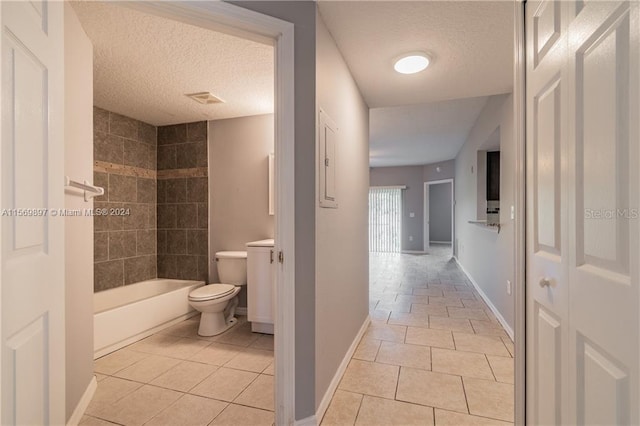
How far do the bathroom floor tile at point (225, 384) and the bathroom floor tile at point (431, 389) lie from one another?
1046 millimetres

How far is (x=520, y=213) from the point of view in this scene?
134 centimetres

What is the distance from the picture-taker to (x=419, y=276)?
5.34m

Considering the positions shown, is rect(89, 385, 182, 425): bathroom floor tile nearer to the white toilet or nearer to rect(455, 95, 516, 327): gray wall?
the white toilet

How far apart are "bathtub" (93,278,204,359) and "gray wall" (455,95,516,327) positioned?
130 inches

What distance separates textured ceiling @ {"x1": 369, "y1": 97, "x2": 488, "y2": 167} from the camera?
375 centimetres

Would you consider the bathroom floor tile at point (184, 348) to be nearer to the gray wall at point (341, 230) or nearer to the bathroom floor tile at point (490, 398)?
the gray wall at point (341, 230)

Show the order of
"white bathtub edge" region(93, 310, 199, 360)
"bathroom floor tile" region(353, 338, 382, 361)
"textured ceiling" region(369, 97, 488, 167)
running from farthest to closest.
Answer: "textured ceiling" region(369, 97, 488, 167)
"white bathtub edge" region(93, 310, 199, 360)
"bathroom floor tile" region(353, 338, 382, 361)

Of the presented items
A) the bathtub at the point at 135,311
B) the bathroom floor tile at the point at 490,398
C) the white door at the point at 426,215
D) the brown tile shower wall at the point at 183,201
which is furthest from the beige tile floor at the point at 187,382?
the white door at the point at 426,215

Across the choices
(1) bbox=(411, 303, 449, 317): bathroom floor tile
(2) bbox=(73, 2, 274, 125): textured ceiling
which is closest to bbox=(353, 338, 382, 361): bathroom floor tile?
(1) bbox=(411, 303, 449, 317): bathroom floor tile

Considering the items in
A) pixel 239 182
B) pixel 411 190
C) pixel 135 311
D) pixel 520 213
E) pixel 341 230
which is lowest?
pixel 135 311

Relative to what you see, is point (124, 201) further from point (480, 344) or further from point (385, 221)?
point (385, 221)

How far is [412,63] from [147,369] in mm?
3053

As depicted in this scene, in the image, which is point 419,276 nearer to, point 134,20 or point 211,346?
point 211,346

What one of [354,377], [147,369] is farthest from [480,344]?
[147,369]
